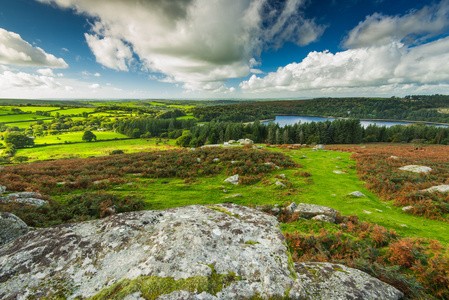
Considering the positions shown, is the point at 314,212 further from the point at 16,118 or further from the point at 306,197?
the point at 16,118

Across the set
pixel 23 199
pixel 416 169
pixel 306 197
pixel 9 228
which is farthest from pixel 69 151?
pixel 416 169

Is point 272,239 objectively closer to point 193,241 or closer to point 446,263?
point 193,241

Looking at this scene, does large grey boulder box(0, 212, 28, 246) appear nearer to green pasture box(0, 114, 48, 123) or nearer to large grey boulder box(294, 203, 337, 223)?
large grey boulder box(294, 203, 337, 223)

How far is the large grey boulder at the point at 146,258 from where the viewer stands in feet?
9.02

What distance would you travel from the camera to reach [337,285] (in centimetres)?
336

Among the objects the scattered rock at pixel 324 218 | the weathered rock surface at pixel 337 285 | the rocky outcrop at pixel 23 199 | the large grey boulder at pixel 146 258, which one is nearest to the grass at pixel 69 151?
the rocky outcrop at pixel 23 199

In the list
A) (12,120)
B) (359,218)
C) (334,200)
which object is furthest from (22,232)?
(12,120)

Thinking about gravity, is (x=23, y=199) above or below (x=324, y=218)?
above

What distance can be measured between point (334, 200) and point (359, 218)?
2409mm

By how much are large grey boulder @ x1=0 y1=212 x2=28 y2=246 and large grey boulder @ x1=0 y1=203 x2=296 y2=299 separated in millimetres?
1422

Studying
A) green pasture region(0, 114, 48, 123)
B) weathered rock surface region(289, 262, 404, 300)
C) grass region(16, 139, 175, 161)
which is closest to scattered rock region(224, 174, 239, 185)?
weathered rock surface region(289, 262, 404, 300)

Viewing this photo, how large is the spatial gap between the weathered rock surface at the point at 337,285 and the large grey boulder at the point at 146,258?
1.30ft

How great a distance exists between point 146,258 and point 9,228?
14.5 ft

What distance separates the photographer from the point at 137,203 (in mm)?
9070
